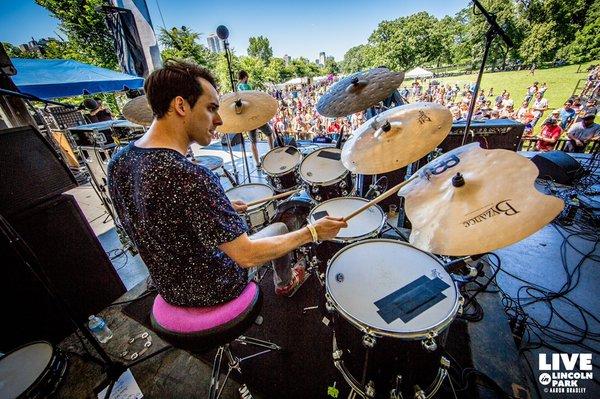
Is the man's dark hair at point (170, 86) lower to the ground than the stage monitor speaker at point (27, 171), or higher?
higher

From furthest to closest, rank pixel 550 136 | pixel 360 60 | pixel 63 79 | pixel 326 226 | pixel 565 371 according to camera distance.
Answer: pixel 360 60, pixel 550 136, pixel 63 79, pixel 565 371, pixel 326 226

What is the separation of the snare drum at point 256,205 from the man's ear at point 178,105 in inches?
52.9

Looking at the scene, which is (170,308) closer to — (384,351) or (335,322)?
(335,322)

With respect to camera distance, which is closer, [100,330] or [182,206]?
[182,206]

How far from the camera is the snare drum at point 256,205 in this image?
8.20ft

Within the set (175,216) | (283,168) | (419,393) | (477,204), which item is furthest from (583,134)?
(175,216)

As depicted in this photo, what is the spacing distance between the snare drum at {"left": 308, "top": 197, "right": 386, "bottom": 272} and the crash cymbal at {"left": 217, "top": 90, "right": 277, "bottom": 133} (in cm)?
130

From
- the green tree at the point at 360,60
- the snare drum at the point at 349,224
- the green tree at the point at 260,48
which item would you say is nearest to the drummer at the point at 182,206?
the snare drum at the point at 349,224

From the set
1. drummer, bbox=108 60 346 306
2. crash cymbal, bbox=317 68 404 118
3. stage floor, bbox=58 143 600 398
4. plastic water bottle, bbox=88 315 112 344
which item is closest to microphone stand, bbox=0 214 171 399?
stage floor, bbox=58 143 600 398

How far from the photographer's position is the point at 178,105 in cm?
116

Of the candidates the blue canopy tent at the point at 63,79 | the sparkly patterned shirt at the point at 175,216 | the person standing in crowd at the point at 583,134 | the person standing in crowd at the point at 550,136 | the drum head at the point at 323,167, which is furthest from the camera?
the person standing in crowd at the point at 550,136

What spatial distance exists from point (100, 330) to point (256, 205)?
187cm

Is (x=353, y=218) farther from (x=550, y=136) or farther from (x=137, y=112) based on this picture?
(x=550, y=136)

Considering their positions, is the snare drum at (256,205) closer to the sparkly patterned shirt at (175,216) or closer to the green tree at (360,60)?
the sparkly patterned shirt at (175,216)
